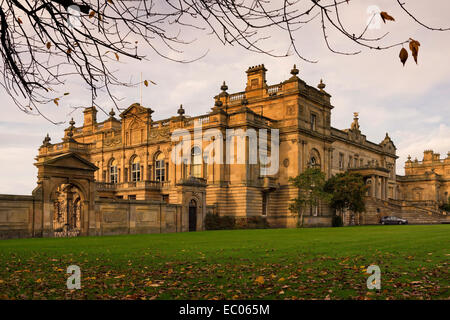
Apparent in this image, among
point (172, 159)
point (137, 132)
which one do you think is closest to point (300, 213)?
point (172, 159)

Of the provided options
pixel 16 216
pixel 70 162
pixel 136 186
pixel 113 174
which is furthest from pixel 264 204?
pixel 16 216

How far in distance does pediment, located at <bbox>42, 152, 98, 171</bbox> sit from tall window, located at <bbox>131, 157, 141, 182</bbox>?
93.3 ft

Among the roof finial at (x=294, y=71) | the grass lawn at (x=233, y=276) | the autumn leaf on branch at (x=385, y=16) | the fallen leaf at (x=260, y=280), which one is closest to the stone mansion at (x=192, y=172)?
the roof finial at (x=294, y=71)

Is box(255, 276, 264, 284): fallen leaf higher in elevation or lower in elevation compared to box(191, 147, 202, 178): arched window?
lower

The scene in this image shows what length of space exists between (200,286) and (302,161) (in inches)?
1636

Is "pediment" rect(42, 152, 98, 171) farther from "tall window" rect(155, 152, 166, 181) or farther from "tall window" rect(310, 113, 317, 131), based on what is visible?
"tall window" rect(310, 113, 317, 131)

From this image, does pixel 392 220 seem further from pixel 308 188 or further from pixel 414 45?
pixel 414 45

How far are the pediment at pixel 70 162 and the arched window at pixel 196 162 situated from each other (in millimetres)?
20282

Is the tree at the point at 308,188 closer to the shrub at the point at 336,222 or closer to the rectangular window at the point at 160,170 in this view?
the shrub at the point at 336,222

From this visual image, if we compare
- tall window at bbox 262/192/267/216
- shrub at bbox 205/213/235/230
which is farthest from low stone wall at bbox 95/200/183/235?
tall window at bbox 262/192/267/216

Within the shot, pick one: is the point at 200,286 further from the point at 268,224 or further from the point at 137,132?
the point at 137,132

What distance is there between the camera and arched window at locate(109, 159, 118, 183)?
200 ft
